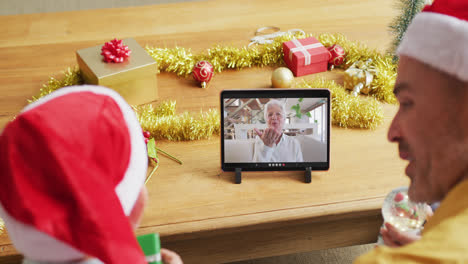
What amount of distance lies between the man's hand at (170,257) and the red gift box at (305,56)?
0.71m

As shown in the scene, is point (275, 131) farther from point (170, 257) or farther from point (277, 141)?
point (170, 257)

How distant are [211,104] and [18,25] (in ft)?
2.62

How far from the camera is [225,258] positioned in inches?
45.2

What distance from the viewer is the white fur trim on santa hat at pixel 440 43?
2.26 ft

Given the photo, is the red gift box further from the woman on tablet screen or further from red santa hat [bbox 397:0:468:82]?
red santa hat [bbox 397:0:468:82]

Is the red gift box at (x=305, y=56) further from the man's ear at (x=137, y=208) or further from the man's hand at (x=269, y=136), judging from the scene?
the man's ear at (x=137, y=208)

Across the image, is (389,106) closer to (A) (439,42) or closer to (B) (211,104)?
(B) (211,104)

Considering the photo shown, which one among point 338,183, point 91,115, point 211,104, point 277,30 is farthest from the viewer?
point 277,30

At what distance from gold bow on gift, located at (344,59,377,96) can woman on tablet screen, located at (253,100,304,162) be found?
0.32m

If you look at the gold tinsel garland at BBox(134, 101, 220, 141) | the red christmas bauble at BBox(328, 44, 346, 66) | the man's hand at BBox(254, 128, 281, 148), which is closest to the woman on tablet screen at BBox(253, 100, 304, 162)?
the man's hand at BBox(254, 128, 281, 148)

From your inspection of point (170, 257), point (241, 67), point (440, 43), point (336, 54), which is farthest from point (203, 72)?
point (440, 43)

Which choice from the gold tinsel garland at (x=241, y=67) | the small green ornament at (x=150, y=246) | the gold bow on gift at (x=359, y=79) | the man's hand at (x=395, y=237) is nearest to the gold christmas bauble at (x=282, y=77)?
the gold tinsel garland at (x=241, y=67)

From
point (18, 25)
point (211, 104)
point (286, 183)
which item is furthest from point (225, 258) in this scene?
point (18, 25)

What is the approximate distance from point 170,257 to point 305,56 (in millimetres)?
742
